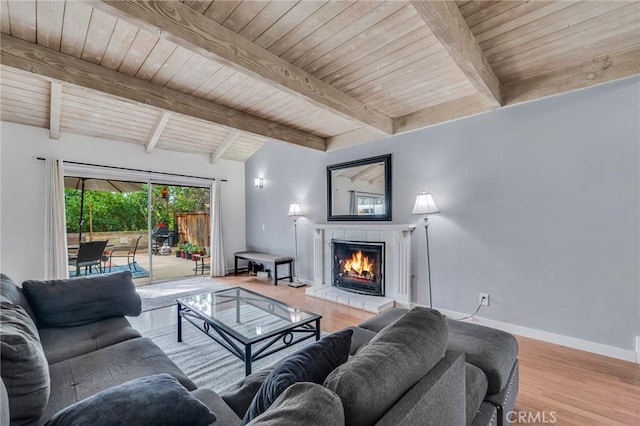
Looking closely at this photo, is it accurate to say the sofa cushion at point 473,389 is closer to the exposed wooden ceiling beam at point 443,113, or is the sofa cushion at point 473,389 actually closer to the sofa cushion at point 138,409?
the sofa cushion at point 138,409

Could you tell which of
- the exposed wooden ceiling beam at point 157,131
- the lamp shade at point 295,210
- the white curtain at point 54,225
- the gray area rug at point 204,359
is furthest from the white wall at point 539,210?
the white curtain at point 54,225

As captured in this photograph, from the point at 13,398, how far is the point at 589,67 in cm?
405

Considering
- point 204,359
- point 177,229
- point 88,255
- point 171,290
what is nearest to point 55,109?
point 88,255

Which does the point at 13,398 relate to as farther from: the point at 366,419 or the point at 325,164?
the point at 325,164

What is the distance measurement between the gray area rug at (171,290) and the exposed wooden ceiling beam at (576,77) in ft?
15.5

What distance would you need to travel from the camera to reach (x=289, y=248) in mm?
5316

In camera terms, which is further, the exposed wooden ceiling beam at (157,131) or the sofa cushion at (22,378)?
the exposed wooden ceiling beam at (157,131)

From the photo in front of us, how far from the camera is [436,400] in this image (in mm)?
855

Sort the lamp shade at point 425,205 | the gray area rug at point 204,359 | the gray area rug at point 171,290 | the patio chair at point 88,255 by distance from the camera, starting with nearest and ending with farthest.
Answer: the gray area rug at point 204,359 → the lamp shade at point 425,205 → the gray area rug at point 171,290 → the patio chair at point 88,255

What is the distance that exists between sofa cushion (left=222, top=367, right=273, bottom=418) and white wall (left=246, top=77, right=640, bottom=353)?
266 centimetres

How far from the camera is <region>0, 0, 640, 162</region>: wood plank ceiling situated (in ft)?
5.88

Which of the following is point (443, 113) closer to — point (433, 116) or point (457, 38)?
point (433, 116)

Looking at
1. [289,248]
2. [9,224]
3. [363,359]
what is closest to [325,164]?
[289,248]

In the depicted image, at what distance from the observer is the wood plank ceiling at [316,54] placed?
1.79 meters
